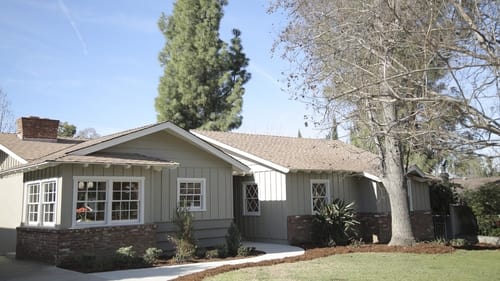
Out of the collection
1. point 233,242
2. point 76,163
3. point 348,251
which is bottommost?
point 348,251

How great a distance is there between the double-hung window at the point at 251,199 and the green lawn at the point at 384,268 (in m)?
5.60

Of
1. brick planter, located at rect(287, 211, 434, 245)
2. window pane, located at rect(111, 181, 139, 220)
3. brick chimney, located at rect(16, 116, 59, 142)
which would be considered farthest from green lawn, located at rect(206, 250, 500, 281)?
brick chimney, located at rect(16, 116, 59, 142)

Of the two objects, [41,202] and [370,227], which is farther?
[370,227]

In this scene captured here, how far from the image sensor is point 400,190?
1661 cm

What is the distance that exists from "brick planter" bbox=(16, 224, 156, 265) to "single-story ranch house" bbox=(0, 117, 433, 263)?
27 millimetres

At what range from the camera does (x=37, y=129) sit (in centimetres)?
Answer: 1700

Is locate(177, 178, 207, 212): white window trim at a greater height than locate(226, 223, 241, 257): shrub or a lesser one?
greater

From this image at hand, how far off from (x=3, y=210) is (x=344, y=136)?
42.2 ft

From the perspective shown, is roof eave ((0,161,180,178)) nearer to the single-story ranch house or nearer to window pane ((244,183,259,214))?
the single-story ranch house

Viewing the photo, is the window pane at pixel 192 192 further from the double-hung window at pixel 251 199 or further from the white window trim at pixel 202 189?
the double-hung window at pixel 251 199

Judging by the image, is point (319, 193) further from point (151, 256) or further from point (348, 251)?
point (151, 256)

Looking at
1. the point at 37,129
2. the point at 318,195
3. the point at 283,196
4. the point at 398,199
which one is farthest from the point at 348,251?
the point at 37,129

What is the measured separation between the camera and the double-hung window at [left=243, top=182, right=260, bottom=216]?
62.1 ft

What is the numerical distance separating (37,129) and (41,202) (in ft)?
14.5
